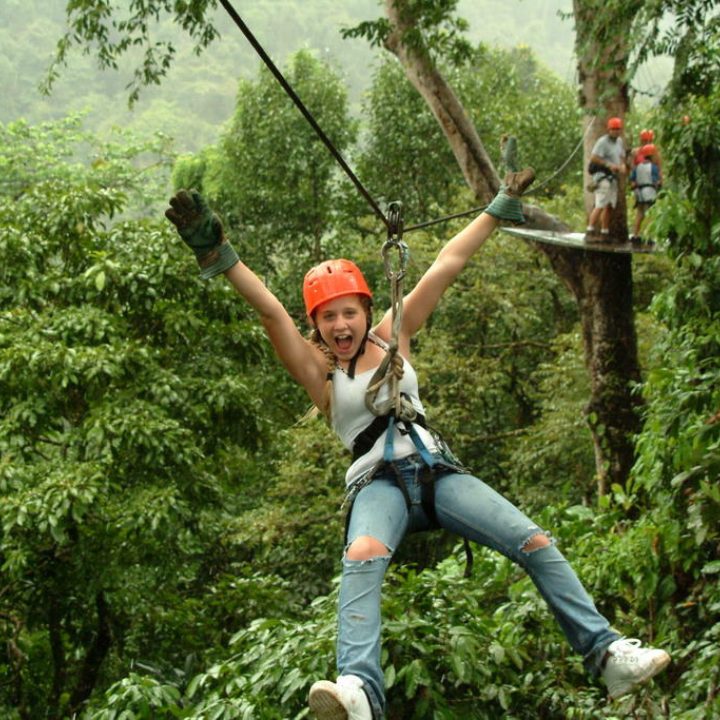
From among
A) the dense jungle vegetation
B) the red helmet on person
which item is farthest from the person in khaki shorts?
the dense jungle vegetation

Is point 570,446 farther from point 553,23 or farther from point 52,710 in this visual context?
point 553,23

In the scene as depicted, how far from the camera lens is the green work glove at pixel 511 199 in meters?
3.59

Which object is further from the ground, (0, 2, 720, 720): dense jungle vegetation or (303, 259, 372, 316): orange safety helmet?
(0, 2, 720, 720): dense jungle vegetation

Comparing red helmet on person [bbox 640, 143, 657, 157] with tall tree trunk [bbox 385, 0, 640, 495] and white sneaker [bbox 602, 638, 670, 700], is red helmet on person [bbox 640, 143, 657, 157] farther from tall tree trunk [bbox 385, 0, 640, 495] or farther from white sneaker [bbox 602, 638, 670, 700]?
white sneaker [bbox 602, 638, 670, 700]

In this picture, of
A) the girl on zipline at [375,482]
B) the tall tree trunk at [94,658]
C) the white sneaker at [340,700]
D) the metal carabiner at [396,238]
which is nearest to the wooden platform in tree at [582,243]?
the tall tree trunk at [94,658]

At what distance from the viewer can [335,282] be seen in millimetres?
3246

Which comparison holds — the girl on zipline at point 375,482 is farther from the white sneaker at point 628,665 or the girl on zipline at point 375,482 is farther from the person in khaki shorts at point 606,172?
the person in khaki shorts at point 606,172

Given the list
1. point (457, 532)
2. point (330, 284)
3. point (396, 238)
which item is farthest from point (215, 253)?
point (457, 532)

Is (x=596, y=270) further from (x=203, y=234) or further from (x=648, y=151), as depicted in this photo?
(x=203, y=234)

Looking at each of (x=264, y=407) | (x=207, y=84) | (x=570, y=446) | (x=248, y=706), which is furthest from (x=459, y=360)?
(x=207, y=84)

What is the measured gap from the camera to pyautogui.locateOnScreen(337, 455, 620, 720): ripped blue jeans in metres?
2.90

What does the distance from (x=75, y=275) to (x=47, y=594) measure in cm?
205

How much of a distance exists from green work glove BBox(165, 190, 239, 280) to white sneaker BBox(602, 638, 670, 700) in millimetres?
1402

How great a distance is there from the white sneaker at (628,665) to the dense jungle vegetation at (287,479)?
0.81 metres
